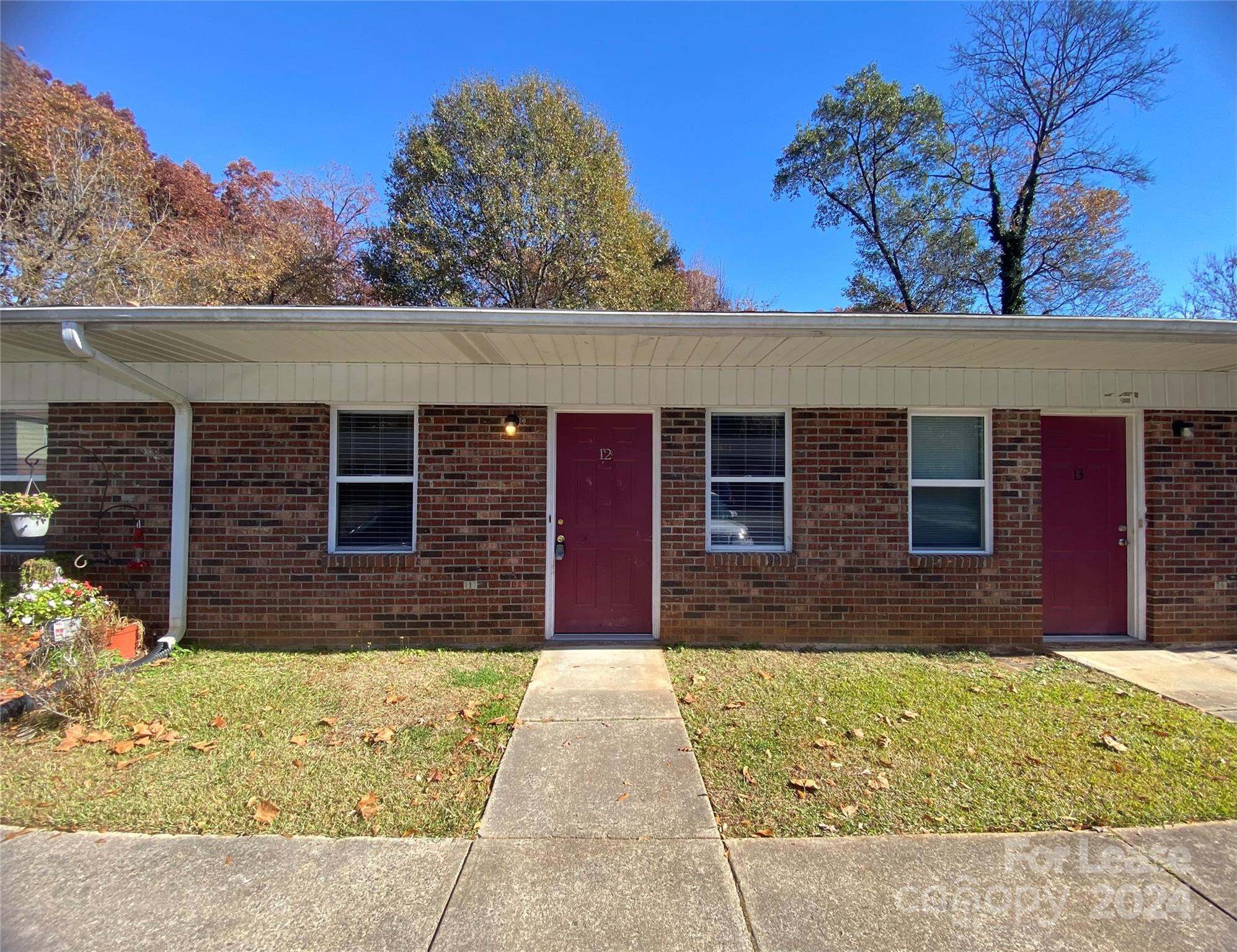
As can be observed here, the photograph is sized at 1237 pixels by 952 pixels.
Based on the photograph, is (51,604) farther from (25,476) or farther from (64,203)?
(64,203)

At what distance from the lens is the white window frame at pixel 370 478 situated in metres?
5.36

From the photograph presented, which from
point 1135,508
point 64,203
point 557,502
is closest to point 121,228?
point 64,203

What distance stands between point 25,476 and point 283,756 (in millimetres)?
4384

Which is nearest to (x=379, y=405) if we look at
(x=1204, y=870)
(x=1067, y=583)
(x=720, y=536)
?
(x=720, y=536)

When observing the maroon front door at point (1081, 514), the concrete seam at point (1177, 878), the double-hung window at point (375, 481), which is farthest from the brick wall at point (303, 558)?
the maroon front door at point (1081, 514)

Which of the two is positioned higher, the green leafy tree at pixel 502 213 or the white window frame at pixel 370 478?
the green leafy tree at pixel 502 213

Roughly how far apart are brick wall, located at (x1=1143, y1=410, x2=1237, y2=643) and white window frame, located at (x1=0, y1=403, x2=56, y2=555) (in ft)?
33.5

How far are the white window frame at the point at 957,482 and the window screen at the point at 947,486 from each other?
1 centimetres

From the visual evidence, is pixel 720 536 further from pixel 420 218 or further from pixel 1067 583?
pixel 420 218

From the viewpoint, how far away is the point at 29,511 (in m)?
4.50

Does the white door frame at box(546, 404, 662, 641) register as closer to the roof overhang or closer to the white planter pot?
the roof overhang

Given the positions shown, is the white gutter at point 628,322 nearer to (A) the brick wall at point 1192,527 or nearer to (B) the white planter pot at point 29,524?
(B) the white planter pot at point 29,524

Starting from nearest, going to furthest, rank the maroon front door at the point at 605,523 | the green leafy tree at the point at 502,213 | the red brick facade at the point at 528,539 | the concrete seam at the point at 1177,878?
the concrete seam at the point at 1177,878, the red brick facade at the point at 528,539, the maroon front door at the point at 605,523, the green leafy tree at the point at 502,213

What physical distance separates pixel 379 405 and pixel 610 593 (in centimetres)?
280
